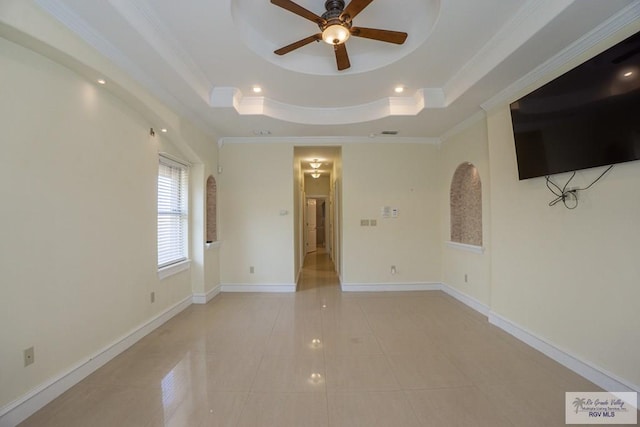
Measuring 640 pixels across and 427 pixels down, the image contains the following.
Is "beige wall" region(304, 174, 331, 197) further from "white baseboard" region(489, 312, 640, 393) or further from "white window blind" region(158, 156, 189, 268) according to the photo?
"white baseboard" region(489, 312, 640, 393)

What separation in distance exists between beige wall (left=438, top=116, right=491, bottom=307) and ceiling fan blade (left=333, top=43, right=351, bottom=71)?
215 cm

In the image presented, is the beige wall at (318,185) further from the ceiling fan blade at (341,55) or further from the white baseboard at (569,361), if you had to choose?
the white baseboard at (569,361)

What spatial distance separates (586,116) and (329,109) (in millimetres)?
2813

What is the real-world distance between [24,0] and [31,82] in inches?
18.8

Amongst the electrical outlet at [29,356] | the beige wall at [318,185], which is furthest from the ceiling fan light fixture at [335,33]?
A: the beige wall at [318,185]

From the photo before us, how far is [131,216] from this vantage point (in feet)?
8.92

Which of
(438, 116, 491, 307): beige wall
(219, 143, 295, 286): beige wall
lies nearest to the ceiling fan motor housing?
(438, 116, 491, 307): beige wall

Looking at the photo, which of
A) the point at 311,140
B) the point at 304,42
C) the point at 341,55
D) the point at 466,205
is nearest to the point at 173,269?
the point at 311,140

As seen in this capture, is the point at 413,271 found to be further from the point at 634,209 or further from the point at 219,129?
the point at 219,129

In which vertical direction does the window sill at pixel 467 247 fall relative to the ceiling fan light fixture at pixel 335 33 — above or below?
below

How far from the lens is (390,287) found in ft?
15.4

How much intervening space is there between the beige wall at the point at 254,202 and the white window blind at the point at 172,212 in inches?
31.1

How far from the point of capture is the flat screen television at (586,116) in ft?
5.66

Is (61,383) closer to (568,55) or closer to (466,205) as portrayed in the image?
(568,55)
